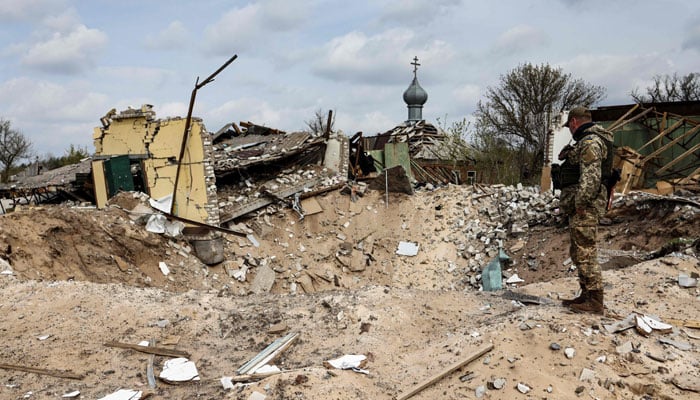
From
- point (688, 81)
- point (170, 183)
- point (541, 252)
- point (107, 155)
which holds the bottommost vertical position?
point (541, 252)

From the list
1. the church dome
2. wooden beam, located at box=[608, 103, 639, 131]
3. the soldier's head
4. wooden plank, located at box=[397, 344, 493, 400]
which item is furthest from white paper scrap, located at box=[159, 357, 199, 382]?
the church dome

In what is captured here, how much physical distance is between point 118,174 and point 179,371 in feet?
26.3

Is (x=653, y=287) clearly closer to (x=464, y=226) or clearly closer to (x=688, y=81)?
(x=464, y=226)

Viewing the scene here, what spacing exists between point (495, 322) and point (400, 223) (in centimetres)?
771

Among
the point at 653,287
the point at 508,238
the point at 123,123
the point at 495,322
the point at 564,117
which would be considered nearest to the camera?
the point at 495,322

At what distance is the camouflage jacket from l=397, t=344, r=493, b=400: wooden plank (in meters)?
1.52

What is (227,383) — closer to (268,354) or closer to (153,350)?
(268,354)

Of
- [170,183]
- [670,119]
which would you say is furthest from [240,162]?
[670,119]

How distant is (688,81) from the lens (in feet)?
86.1

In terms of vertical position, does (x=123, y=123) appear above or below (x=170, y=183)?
above

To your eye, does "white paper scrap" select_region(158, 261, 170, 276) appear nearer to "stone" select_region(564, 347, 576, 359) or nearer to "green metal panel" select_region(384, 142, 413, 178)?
"stone" select_region(564, 347, 576, 359)

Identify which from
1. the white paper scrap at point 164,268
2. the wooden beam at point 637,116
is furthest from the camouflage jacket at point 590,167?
the wooden beam at point 637,116

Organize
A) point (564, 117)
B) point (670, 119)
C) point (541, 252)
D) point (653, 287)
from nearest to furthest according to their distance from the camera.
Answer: point (653, 287) → point (541, 252) → point (670, 119) → point (564, 117)

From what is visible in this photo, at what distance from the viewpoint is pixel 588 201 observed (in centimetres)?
412
